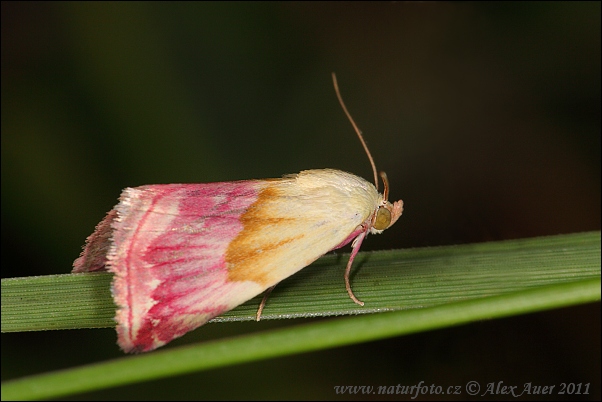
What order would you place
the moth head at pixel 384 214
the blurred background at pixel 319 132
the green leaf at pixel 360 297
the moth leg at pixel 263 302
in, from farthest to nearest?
the blurred background at pixel 319 132 → the moth head at pixel 384 214 → the moth leg at pixel 263 302 → the green leaf at pixel 360 297

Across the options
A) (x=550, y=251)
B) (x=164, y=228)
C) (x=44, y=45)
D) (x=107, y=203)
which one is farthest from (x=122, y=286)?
(x=44, y=45)

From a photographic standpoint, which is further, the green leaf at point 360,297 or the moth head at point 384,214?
the moth head at point 384,214

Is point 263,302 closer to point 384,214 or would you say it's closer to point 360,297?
point 360,297

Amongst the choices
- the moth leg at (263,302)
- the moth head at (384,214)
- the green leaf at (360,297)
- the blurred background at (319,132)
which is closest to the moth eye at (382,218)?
the moth head at (384,214)

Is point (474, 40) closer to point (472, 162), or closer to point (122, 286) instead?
point (472, 162)

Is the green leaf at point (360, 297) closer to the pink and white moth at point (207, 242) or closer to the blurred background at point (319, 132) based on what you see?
the pink and white moth at point (207, 242)

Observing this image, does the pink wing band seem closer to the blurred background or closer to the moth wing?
the moth wing

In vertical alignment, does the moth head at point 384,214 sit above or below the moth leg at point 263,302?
above

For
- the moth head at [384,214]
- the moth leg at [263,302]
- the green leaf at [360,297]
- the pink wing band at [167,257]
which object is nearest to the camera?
the green leaf at [360,297]
